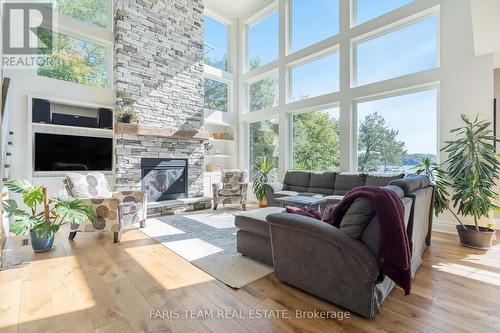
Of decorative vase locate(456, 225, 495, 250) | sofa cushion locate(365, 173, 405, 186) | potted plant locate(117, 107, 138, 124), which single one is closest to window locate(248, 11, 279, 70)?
potted plant locate(117, 107, 138, 124)

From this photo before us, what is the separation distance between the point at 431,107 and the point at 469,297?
315 centimetres

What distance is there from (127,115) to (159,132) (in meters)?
0.67

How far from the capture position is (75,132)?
447 centimetres

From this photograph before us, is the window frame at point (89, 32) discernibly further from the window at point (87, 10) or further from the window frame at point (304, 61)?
the window frame at point (304, 61)

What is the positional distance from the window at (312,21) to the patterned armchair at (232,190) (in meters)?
3.46

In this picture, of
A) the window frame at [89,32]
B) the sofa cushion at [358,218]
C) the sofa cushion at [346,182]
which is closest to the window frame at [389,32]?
the sofa cushion at [346,182]

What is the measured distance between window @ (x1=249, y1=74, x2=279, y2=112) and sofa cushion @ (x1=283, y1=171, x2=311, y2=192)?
7.08ft

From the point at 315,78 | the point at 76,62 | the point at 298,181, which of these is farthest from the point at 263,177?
the point at 76,62

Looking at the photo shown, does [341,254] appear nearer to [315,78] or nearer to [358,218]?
[358,218]

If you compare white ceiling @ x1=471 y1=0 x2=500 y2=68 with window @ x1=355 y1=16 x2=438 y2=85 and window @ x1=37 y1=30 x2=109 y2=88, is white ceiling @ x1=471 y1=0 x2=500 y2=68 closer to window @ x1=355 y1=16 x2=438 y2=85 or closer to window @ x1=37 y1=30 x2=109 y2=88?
window @ x1=355 y1=16 x2=438 y2=85

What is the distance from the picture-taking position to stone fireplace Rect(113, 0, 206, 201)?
187 inches

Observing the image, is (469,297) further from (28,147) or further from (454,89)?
(28,147)

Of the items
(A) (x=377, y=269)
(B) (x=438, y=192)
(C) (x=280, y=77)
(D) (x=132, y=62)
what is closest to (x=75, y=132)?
(D) (x=132, y=62)

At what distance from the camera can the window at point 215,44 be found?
663 cm
